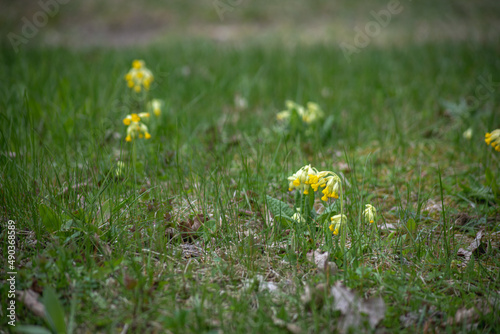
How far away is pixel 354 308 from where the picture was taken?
1.41m

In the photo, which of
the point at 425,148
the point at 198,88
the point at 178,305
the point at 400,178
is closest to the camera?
the point at 178,305

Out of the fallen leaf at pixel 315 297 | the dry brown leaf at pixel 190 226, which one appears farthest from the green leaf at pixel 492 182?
the dry brown leaf at pixel 190 226

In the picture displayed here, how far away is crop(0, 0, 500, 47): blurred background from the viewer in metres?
9.42

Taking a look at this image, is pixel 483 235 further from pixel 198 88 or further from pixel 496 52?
pixel 496 52

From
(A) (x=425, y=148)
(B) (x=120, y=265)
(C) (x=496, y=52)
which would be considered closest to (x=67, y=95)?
(B) (x=120, y=265)

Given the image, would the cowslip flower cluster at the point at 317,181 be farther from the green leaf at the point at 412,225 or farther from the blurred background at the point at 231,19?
the blurred background at the point at 231,19

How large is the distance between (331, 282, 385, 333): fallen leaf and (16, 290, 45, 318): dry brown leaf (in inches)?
45.2

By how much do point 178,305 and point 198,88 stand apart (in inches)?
130

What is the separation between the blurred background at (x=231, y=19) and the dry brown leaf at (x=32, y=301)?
27.0 feet

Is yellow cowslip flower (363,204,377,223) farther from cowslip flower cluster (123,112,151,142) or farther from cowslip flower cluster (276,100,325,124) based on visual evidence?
cowslip flower cluster (276,100,325,124)

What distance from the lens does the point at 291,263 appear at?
1.76 meters

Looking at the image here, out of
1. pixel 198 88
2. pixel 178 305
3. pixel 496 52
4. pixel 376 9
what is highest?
pixel 376 9

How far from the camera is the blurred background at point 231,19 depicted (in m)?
9.42

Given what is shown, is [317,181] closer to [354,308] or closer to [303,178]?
[303,178]
